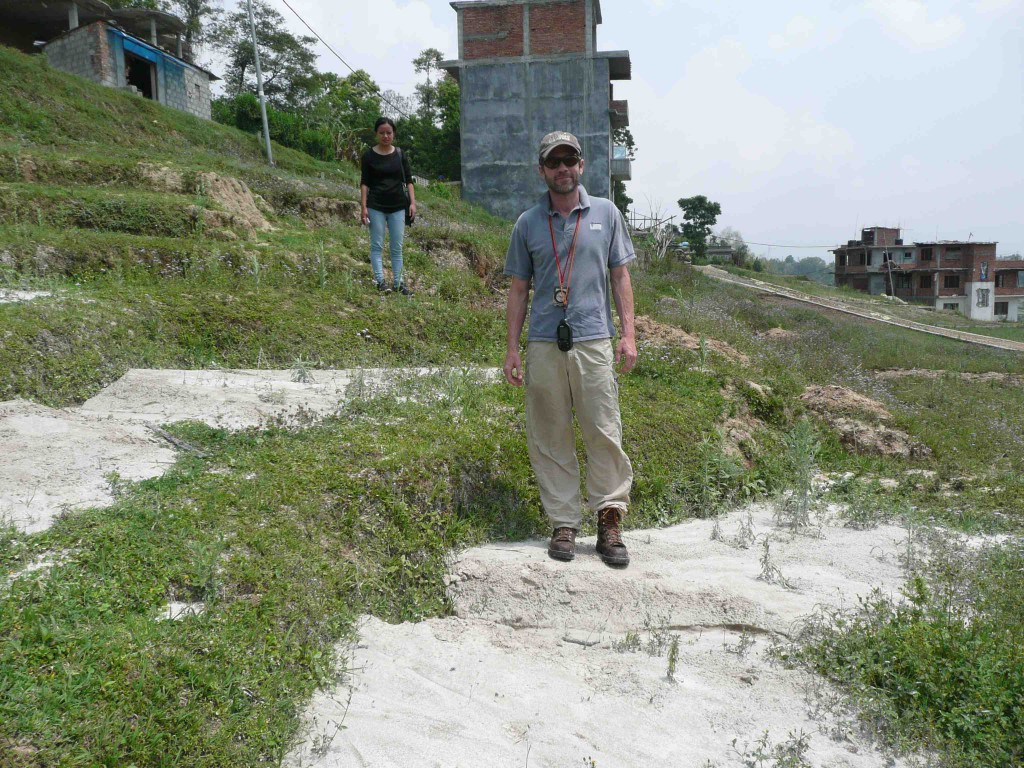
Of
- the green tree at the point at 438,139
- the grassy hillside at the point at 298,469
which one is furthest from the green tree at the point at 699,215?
the grassy hillside at the point at 298,469

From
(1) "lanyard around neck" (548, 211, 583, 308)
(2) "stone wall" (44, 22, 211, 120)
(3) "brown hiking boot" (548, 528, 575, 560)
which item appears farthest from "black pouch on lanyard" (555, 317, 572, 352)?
(2) "stone wall" (44, 22, 211, 120)

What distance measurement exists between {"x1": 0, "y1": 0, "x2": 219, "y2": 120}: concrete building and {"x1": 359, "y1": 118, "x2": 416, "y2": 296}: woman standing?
19980 millimetres

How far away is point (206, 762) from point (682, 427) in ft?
14.9

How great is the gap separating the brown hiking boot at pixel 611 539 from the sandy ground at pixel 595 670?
0.22 feet

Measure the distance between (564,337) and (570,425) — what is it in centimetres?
50

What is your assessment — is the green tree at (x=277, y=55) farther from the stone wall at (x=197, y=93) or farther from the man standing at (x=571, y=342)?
the man standing at (x=571, y=342)

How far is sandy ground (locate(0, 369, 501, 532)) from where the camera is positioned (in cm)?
383

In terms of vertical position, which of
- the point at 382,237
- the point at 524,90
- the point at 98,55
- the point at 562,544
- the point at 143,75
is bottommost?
the point at 562,544

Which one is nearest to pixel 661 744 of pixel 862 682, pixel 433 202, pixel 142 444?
pixel 862 682

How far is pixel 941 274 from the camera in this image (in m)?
56.8

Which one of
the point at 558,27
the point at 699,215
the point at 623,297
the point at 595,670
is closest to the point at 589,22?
the point at 558,27

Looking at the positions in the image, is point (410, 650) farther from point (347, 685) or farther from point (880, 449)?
point (880, 449)

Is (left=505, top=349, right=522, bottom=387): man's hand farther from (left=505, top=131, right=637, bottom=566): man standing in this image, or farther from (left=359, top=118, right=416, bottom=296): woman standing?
(left=359, top=118, right=416, bottom=296): woman standing

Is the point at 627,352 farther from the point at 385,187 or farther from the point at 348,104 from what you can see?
the point at 348,104
